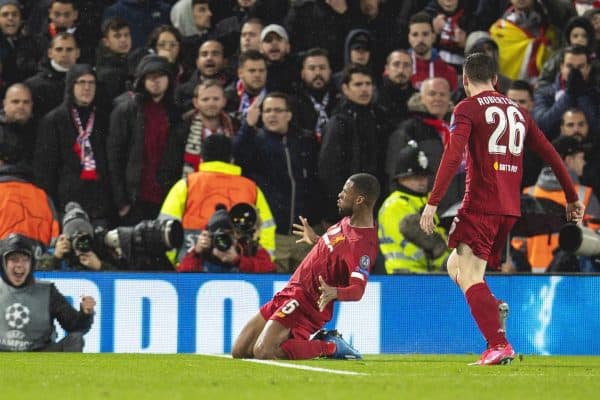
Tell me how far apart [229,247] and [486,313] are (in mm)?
3649

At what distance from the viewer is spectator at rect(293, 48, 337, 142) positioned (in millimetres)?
14664

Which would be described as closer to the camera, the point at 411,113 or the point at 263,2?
the point at 411,113

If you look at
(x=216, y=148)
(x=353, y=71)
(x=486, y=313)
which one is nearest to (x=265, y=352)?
(x=486, y=313)

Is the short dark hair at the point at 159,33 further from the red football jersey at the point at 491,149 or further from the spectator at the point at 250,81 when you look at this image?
the red football jersey at the point at 491,149

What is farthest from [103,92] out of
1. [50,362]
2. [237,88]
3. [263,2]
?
[50,362]

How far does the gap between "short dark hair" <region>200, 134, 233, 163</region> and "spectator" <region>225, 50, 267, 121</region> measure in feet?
5.29

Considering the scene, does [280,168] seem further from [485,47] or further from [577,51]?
[577,51]

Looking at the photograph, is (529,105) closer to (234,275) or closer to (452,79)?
(452,79)

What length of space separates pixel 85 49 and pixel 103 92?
1.52 meters

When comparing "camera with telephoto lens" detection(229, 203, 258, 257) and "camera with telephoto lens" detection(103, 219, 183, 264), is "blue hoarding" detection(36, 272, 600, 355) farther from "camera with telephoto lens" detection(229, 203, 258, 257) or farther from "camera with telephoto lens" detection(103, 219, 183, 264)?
"camera with telephoto lens" detection(229, 203, 258, 257)

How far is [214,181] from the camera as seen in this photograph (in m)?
12.8

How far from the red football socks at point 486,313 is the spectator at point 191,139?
4.96m

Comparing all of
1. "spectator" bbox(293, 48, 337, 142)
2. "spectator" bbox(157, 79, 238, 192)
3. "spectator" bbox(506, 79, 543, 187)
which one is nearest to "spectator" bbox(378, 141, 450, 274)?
"spectator" bbox(293, 48, 337, 142)

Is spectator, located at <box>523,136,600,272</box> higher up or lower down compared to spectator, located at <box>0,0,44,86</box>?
lower down
